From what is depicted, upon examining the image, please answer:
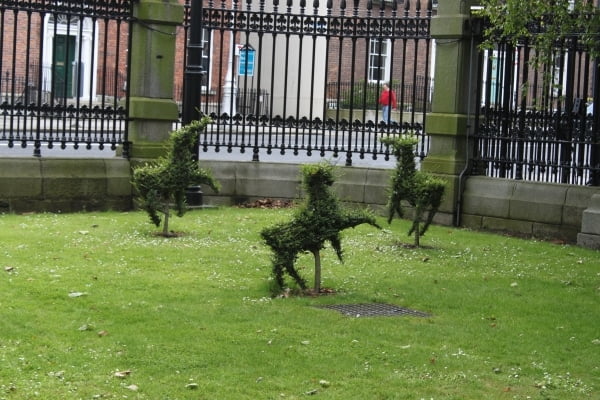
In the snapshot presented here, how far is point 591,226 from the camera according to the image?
494 inches

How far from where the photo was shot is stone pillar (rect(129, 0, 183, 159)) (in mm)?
14508

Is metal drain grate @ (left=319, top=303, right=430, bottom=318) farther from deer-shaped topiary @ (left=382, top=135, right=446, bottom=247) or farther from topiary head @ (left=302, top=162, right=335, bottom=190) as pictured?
deer-shaped topiary @ (left=382, top=135, right=446, bottom=247)

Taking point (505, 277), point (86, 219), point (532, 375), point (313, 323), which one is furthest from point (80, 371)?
point (86, 219)

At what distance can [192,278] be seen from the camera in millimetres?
9805

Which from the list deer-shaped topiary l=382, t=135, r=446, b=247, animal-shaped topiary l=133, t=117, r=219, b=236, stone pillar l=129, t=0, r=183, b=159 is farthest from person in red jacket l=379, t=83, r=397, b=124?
animal-shaped topiary l=133, t=117, r=219, b=236

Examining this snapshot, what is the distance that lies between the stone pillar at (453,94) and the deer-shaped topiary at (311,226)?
16.5 feet

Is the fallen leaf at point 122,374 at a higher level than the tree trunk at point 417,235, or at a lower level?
lower

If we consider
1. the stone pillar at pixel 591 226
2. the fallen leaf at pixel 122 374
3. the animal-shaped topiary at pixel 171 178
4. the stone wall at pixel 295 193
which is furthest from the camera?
the stone wall at pixel 295 193

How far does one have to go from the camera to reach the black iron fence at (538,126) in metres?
13.1

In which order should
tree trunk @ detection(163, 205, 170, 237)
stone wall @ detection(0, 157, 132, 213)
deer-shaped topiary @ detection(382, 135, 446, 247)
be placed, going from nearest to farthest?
deer-shaped topiary @ detection(382, 135, 446, 247)
tree trunk @ detection(163, 205, 170, 237)
stone wall @ detection(0, 157, 132, 213)

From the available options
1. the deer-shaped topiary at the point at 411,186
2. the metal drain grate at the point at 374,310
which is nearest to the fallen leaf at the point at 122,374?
the metal drain grate at the point at 374,310

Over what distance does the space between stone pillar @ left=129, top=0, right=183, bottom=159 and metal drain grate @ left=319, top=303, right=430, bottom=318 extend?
640 cm

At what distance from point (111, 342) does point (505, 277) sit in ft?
14.9

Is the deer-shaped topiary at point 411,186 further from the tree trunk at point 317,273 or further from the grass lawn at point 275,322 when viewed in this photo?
the tree trunk at point 317,273
